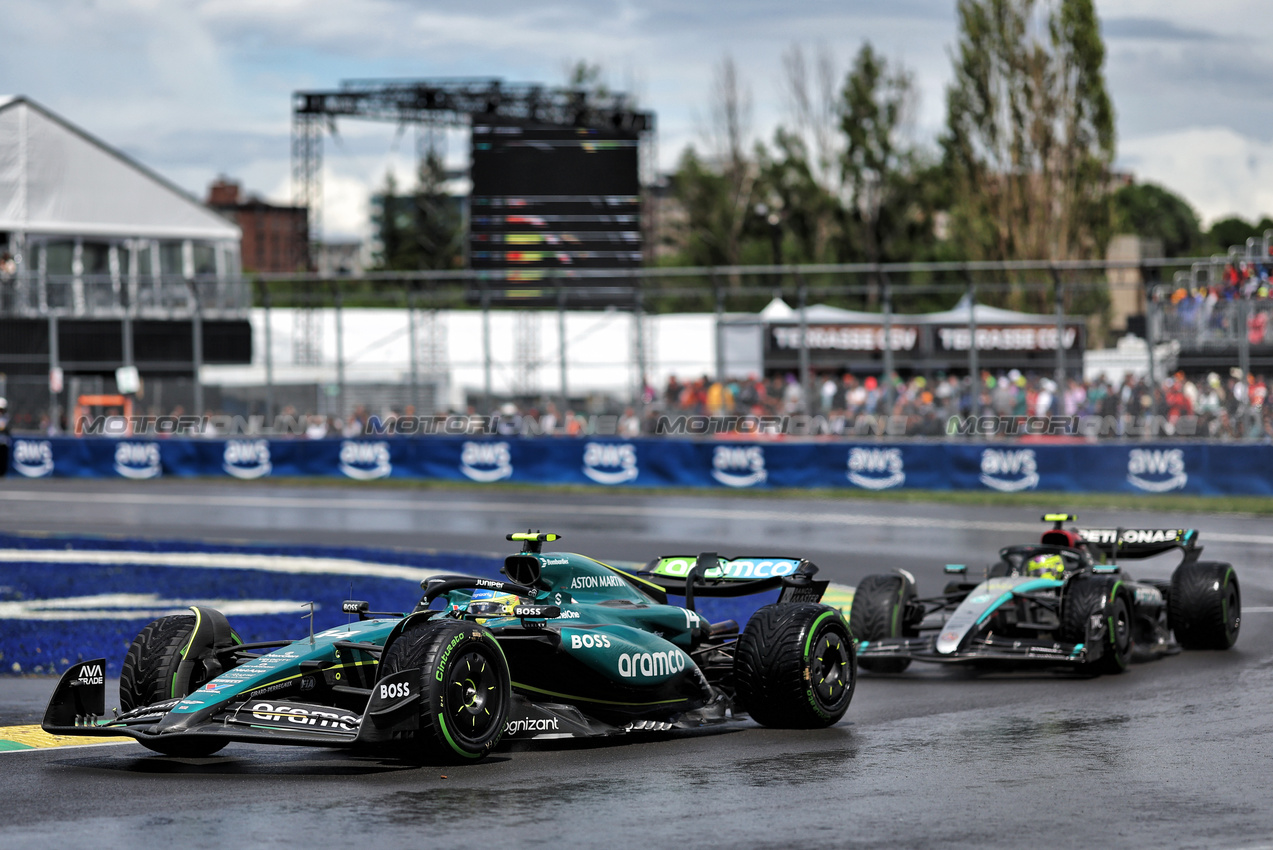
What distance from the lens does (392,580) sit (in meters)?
16.8

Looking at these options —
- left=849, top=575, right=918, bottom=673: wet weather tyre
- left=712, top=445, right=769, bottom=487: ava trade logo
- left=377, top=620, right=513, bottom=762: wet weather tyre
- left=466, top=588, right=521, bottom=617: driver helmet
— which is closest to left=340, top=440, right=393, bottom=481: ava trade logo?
left=712, top=445, right=769, bottom=487: ava trade logo

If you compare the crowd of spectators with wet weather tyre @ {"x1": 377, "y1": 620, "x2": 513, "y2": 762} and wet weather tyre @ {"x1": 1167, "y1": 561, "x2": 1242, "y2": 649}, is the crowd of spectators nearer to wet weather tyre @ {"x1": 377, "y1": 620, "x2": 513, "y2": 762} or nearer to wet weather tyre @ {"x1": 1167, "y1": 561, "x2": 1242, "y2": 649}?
wet weather tyre @ {"x1": 1167, "y1": 561, "x2": 1242, "y2": 649}

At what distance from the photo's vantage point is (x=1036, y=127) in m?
50.1

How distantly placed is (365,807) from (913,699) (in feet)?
16.2

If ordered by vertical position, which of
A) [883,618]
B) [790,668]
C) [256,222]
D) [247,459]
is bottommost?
[883,618]

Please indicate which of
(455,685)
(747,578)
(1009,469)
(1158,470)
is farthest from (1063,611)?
(1009,469)

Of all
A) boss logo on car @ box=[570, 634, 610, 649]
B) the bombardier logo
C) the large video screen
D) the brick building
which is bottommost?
the bombardier logo

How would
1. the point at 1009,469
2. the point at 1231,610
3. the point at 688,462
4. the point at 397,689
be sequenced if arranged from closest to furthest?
the point at 397,689 → the point at 1231,610 → the point at 1009,469 → the point at 688,462

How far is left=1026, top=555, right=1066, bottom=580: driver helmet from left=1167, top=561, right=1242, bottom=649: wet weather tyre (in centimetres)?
113

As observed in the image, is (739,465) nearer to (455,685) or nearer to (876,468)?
(876,468)

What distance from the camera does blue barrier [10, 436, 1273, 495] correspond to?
2616 cm

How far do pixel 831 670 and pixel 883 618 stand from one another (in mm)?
2872

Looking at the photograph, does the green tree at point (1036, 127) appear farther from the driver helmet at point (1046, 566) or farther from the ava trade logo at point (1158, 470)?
the driver helmet at point (1046, 566)

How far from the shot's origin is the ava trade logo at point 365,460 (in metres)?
32.5
